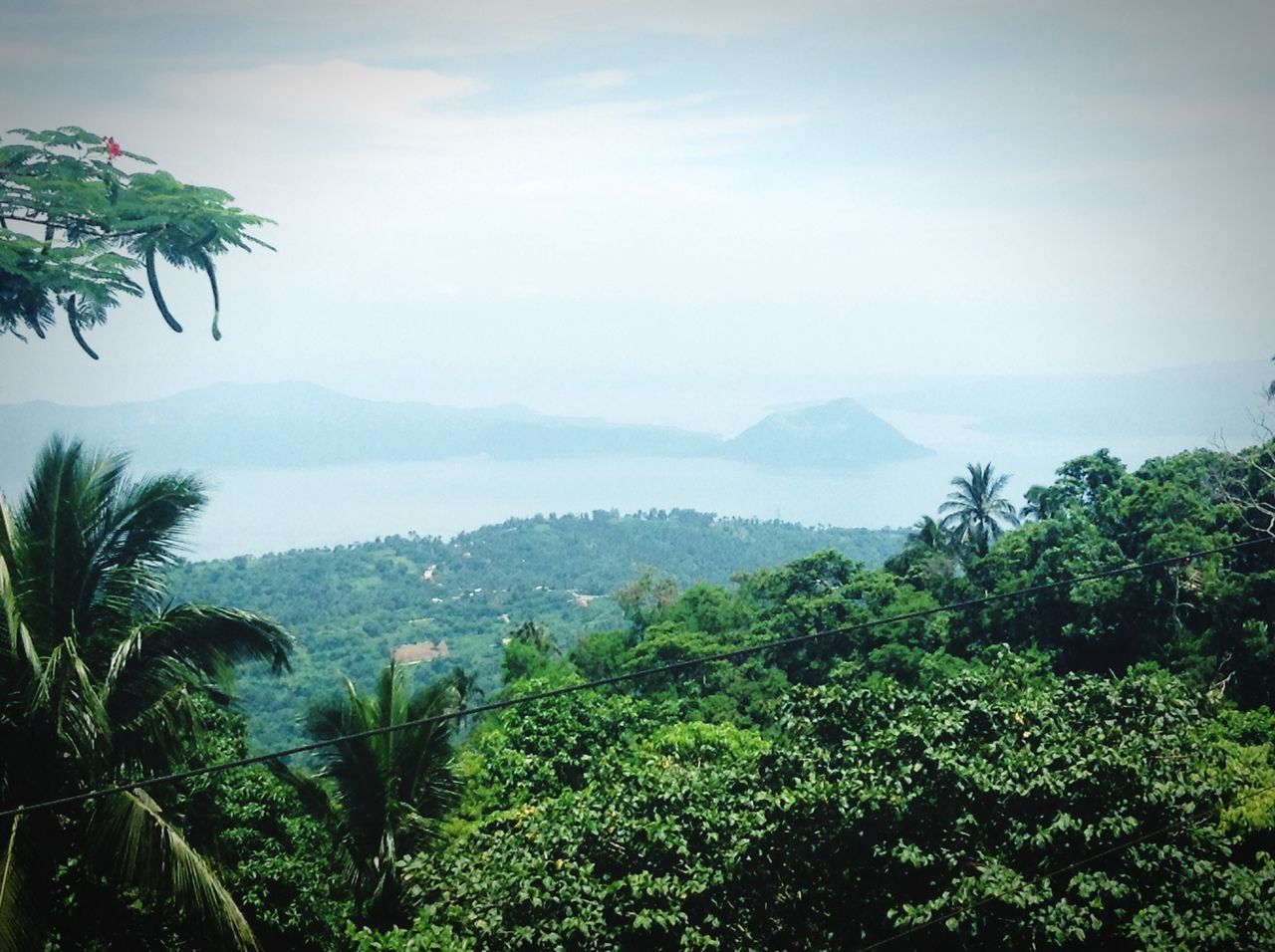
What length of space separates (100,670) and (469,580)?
3175 inches

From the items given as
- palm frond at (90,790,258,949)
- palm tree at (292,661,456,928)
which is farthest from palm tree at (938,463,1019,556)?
palm frond at (90,790,258,949)

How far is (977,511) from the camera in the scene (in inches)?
1522

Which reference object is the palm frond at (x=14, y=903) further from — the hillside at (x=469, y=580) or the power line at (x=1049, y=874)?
the hillside at (x=469, y=580)

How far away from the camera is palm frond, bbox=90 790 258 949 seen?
5984 mm

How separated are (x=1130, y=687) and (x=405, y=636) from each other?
6066 centimetres

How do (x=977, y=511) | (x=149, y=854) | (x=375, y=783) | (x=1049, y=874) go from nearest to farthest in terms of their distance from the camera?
(x=149, y=854) < (x=1049, y=874) < (x=375, y=783) < (x=977, y=511)

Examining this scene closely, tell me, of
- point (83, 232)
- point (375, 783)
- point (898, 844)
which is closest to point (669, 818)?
point (898, 844)

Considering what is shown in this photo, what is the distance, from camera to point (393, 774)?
433 inches

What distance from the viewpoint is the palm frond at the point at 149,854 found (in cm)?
598

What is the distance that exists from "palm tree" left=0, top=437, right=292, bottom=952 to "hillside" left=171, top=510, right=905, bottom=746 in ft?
107

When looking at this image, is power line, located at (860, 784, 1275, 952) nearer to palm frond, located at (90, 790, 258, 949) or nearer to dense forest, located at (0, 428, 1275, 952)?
dense forest, located at (0, 428, 1275, 952)

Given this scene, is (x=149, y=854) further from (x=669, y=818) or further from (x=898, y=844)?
(x=898, y=844)

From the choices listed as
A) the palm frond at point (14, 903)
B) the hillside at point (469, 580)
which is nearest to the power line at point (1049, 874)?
the palm frond at point (14, 903)

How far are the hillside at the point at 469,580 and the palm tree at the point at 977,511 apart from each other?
11.5 meters
